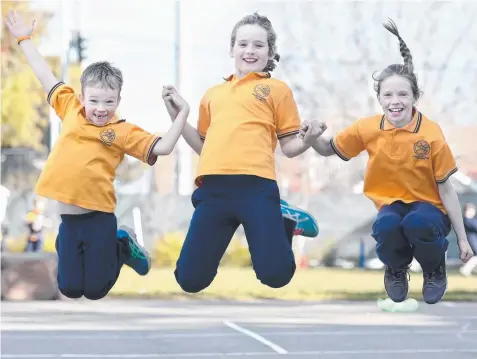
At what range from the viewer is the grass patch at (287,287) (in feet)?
88.8

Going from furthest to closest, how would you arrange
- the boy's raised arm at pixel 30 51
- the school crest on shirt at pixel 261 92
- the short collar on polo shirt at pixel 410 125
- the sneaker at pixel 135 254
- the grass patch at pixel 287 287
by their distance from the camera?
the grass patch at pixel 287 287 → the sneaker at pixel 135 254 → the boy's raised arm at pixel 30 51 → the school crest on shirt at pixel 261 92 → the short collar on polo shirt at pixel 410 125

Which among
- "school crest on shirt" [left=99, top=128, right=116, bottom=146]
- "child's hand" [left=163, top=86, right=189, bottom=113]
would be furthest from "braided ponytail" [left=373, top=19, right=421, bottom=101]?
"school crest on shirt" [left=99, top=128, right=116, bottom=146]

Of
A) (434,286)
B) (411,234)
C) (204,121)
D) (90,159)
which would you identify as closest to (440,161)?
(411,234)

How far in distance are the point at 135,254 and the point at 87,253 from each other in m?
0.41

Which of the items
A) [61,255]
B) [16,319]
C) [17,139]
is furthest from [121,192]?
[61,255]

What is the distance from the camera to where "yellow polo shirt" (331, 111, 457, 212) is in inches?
292

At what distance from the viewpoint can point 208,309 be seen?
2692 centimetres

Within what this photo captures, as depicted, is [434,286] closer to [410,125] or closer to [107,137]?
[410,125]

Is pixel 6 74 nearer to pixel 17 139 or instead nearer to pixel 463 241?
pixel 17 139

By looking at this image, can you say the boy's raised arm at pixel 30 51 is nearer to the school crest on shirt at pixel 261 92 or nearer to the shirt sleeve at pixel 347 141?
the school crest on shirt at pixel 261 92

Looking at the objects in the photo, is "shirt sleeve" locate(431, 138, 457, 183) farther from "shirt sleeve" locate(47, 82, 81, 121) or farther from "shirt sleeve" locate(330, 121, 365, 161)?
"shirt sleeve" locate(47, 82, 81, 121)

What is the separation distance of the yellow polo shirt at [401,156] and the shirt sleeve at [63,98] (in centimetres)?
163

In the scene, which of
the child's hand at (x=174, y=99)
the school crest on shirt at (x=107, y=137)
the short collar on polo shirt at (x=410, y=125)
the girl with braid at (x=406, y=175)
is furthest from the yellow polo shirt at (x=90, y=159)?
the short collar on polo shirt at (x=410, y=125)

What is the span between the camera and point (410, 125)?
7.48 m
